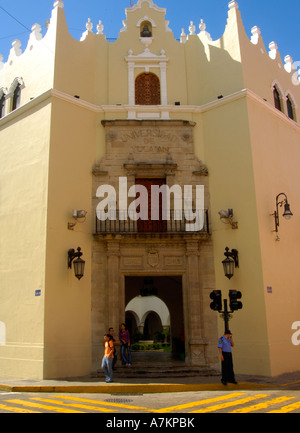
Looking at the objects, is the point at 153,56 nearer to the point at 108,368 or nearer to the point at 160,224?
the point at 160,224

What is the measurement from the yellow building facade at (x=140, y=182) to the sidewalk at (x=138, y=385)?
94 cm

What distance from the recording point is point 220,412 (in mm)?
7871

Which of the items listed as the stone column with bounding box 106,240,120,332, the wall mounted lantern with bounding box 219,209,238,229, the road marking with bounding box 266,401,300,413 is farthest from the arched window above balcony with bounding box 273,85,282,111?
the road marking with bounding box 266,401,300,413

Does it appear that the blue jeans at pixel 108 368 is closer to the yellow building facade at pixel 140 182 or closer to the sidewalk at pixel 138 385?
the sidewalk at pixel 138 385

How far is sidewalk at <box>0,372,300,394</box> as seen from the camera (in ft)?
35.8

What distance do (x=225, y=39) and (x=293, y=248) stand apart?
7.86 metres

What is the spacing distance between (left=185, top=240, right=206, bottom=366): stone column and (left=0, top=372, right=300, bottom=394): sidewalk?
56.4 inches

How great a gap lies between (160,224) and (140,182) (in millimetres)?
1714

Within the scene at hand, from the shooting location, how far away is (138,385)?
36.1 ft

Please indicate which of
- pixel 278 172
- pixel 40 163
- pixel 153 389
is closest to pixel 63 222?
pixel 40 163

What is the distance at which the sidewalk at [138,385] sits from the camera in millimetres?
10898

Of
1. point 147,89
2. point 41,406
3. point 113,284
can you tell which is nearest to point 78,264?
point 113,284

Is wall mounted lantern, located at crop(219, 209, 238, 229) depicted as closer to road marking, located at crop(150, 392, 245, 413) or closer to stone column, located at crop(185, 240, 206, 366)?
stone column, located at crop(185, 240, 206, 366)

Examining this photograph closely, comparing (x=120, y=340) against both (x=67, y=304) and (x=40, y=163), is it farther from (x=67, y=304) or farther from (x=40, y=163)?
(x=40, y=163)
